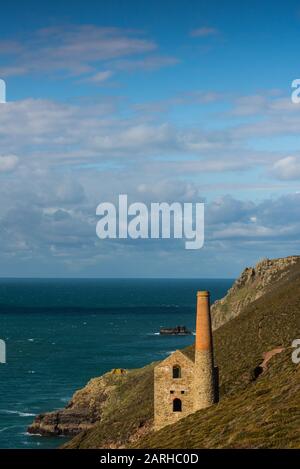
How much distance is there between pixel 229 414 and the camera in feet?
148

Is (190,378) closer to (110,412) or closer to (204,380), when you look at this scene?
(204,380)

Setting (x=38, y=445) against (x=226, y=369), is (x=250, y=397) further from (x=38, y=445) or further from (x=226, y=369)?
(x=38, y=445)

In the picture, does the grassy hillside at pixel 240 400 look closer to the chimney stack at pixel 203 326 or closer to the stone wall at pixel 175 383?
the stone wall at pixel 175 383

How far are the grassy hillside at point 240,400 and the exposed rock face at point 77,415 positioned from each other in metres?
1.99

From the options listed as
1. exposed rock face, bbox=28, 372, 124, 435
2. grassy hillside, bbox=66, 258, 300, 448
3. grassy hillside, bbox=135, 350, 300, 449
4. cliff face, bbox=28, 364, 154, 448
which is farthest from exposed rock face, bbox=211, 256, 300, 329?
grassy hillside, bbox=135, 350, 300, 449

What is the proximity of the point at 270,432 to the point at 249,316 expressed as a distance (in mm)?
48160

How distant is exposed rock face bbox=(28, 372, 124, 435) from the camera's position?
278ft

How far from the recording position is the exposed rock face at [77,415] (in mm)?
84688

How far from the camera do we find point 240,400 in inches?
1922

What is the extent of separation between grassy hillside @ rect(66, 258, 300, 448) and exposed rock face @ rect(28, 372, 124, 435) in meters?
1.99

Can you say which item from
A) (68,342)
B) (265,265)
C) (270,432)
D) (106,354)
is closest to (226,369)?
(270,432)

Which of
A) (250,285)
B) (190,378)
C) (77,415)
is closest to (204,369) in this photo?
(190,378)

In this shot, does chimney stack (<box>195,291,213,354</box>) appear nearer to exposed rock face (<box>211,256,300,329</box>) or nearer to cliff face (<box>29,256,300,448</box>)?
cliff face (<box>29,256,300,448</box>)
